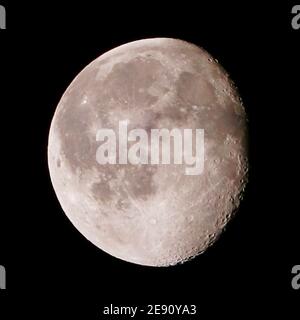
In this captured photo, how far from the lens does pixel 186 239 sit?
5.07 meters

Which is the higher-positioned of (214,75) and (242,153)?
(214,75)

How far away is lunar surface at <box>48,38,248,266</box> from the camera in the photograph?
478 cm

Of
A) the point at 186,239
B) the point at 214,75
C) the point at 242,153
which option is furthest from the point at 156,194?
the point at 214,75

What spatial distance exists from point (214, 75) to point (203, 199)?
1.15 metres

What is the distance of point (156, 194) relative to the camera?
15.6 feet

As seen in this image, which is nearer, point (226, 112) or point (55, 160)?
point (226, 112)

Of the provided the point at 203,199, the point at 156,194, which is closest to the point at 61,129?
the point at 156,194

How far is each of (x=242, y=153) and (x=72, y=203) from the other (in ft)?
5.35

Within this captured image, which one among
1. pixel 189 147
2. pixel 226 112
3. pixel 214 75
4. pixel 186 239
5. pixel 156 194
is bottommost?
pixel 186 239

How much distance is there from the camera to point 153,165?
4.72 metres

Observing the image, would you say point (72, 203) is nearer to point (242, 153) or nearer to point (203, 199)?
point (203, 199)

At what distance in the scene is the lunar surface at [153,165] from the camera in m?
4.78

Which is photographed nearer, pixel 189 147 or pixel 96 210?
pixel 189 147

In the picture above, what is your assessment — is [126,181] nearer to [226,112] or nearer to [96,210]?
[96,210]
